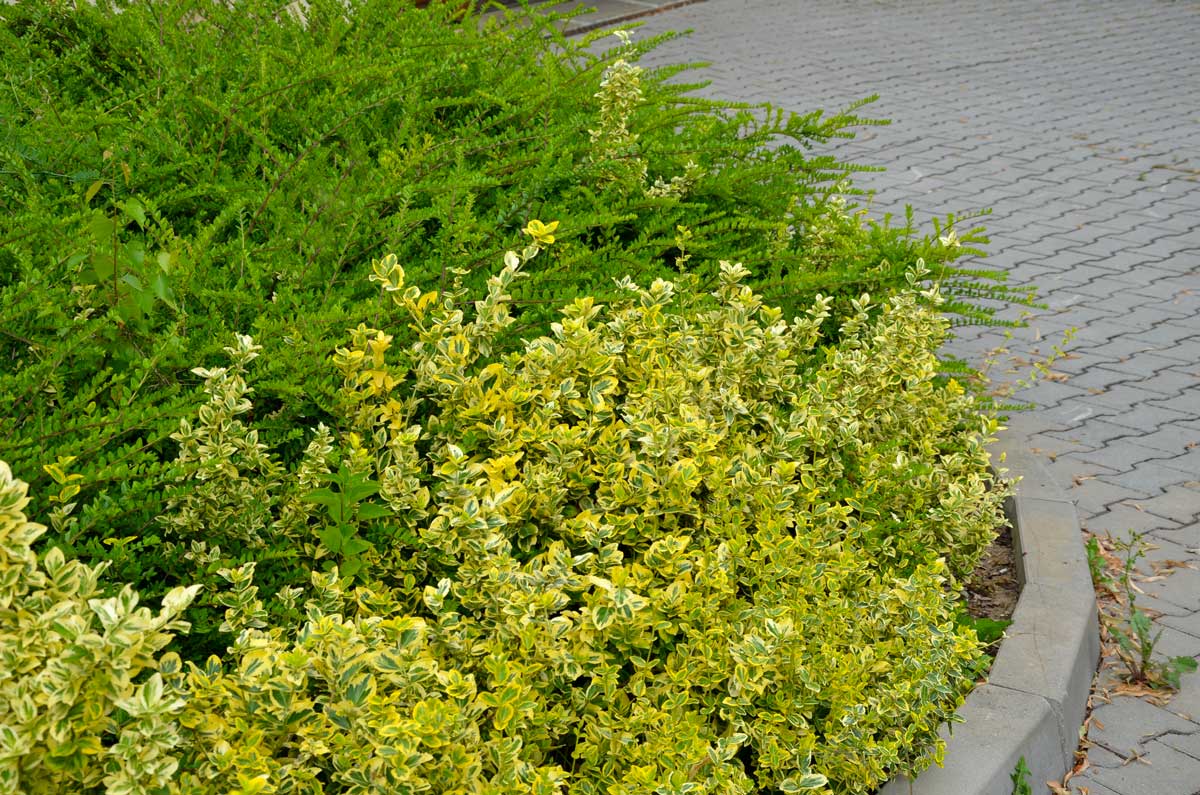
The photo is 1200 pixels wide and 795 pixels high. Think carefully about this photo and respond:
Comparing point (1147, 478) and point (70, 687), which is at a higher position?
point (70, 687)

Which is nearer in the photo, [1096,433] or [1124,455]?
[1124,455]

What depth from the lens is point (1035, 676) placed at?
9.93ft

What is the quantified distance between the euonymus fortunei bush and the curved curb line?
10 cm

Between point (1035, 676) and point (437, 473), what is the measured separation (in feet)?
5.72

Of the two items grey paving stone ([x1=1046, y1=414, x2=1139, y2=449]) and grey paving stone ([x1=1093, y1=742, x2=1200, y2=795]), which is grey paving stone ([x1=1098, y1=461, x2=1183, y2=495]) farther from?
grey paving stone ([x1=1093, y1=742, x2=1200, y2=795])

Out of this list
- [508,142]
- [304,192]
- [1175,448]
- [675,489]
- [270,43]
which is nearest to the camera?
[675,489]

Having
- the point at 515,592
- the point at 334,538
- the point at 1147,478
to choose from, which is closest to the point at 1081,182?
the point at 1147,478

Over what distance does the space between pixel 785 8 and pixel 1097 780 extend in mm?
14685

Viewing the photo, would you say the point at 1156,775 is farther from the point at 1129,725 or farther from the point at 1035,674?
the point at 1035,674

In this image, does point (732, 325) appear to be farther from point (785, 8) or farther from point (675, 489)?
point (785, 8)

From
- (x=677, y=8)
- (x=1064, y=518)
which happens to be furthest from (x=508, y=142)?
(x=677, y=8)

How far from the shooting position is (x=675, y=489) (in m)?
2.57

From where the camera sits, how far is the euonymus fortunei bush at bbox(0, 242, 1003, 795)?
5.98 ft

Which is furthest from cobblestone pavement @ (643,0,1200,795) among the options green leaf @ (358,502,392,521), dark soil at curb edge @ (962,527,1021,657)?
green leaf @ (358,502,392,521)
